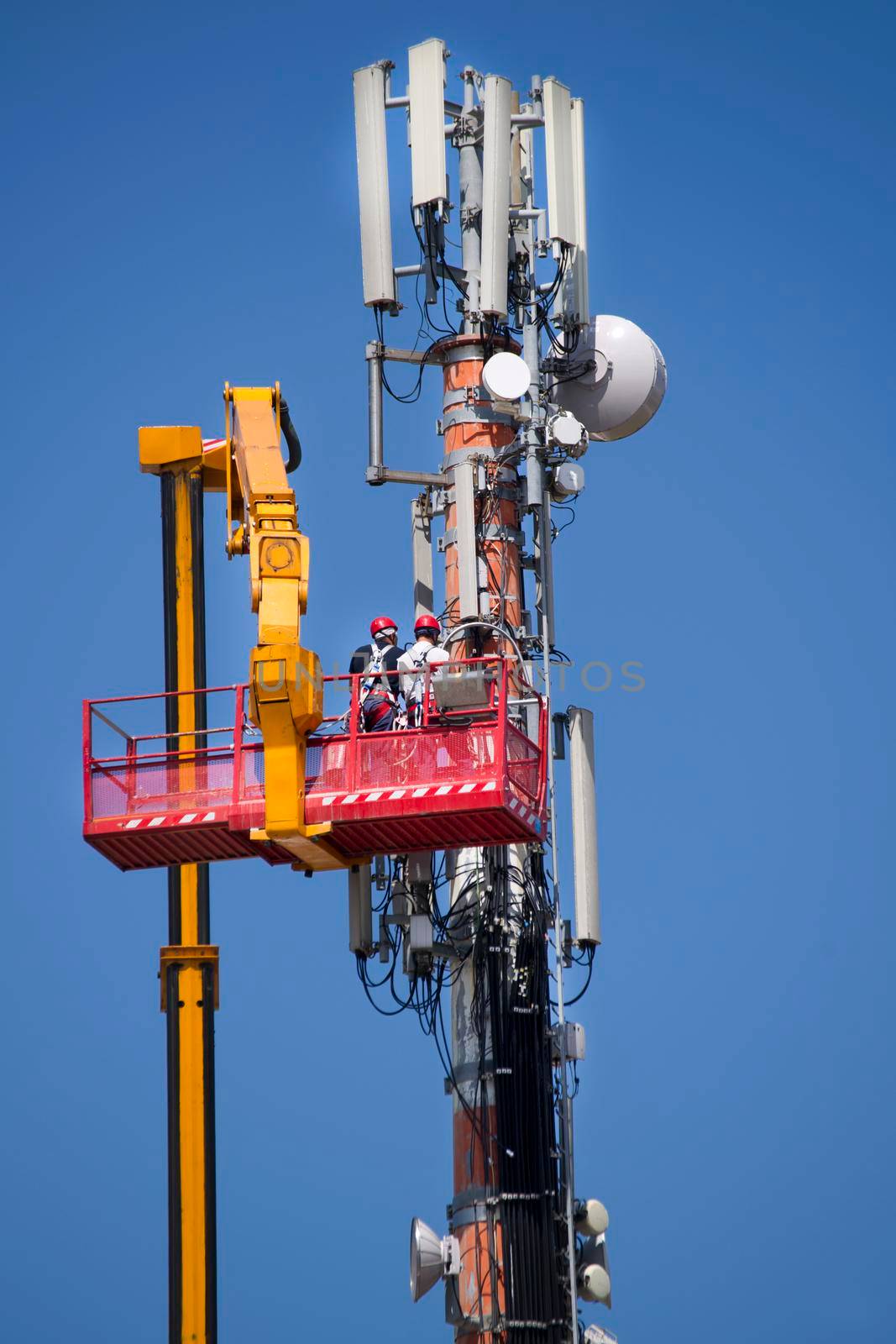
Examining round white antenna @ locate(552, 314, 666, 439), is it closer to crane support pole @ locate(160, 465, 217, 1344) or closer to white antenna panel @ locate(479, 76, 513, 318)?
white antenna panel @ locate(479, 76, 513, 318)

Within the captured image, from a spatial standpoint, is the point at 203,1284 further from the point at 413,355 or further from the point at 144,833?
the point at 413,355

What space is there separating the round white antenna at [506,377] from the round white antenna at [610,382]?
105 inches

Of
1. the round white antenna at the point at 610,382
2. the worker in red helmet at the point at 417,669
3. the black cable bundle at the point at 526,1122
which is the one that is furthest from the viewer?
the round white antenna at the point at 610,382

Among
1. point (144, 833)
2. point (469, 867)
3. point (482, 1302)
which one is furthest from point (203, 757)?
point (482, 1302)

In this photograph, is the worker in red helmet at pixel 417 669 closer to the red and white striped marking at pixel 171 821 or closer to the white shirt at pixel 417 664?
the white shirt at pixel 417 664

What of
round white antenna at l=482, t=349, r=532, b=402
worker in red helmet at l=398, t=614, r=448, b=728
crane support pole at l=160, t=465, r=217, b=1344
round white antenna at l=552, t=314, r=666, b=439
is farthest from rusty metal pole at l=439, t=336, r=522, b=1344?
crane support pole at l=160, t=465, r=217, b=1344

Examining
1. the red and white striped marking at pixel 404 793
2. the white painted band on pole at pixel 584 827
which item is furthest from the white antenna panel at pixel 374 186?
the red and white striped marking at pixel 404 793

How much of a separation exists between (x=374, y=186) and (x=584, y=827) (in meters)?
11.1

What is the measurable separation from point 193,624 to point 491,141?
30.7ft

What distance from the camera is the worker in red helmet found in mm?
51438

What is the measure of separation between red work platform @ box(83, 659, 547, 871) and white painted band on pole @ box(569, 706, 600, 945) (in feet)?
11.0

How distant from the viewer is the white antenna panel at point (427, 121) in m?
57.5

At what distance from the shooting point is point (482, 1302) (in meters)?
53.4

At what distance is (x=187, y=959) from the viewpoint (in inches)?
2074
